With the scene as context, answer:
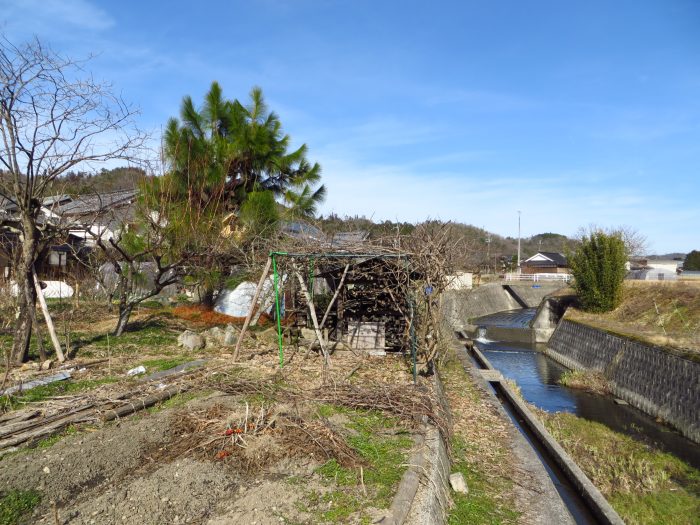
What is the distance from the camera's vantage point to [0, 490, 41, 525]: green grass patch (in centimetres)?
362

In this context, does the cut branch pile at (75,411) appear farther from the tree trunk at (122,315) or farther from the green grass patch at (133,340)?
the tree trunk at (122,315)

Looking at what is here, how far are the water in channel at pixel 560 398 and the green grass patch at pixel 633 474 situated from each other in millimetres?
704

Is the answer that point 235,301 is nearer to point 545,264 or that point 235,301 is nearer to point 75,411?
point 75,411

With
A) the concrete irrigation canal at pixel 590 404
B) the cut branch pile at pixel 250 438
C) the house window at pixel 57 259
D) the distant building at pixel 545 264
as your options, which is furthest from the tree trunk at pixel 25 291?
the distant building at pixel 545 264

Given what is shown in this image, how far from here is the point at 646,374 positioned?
11.9m

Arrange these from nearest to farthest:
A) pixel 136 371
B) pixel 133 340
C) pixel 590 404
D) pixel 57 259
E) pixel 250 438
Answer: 1. pixel 250 438
2. pixel 136 371
3. pixel 133 340
4. pixel 590 404
5. pixel 57 259

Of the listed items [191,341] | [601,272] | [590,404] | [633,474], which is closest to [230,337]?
[191,341]

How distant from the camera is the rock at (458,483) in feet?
16.3

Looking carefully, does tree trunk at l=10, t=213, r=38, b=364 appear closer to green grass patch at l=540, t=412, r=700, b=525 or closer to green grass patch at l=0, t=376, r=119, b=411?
green grass patch at l=0, t=376, r=119, b=411

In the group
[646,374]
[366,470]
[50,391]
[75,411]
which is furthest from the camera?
[646,374]

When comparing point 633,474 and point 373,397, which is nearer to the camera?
point 373,397

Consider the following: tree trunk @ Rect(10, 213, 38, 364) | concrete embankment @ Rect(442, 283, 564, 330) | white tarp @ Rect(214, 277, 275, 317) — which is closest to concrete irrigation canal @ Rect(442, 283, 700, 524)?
white tarp @ Rect(214, 277, 275, 317)

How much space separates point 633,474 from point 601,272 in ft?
46.7

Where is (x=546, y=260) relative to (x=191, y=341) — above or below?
above
